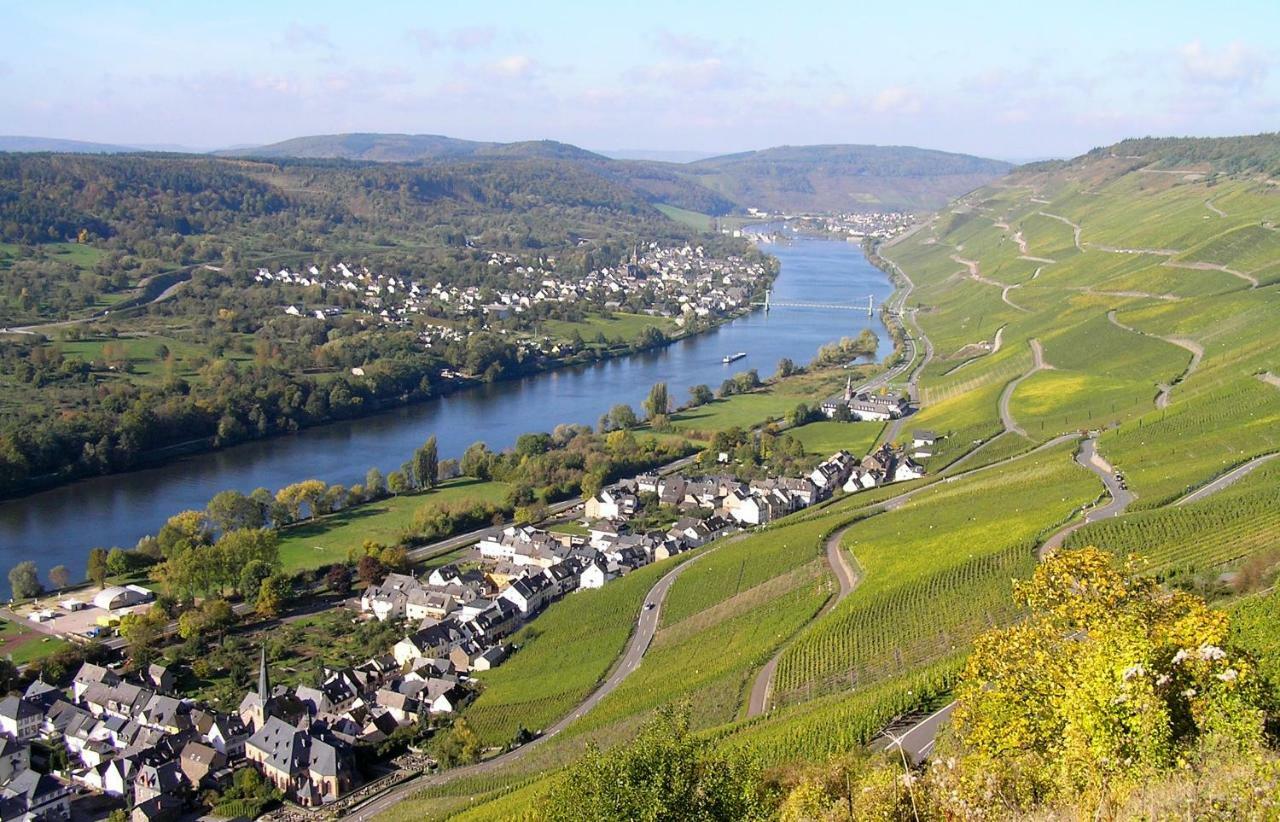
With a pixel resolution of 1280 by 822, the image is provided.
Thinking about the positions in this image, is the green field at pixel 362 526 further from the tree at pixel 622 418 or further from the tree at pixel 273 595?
the tree at pixel 622 418

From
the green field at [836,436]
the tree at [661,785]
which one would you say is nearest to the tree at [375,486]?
the green field at [836,436]

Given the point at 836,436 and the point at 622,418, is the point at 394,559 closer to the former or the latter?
the point at 622,418

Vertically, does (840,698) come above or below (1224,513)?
below

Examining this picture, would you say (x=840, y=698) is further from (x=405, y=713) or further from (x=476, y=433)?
(x=476, y=433)

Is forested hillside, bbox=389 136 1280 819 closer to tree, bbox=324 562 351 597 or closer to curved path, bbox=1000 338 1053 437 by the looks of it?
curved path, bbox=1000 338 1053 437

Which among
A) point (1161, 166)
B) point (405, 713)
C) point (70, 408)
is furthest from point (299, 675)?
point (1161, 166)

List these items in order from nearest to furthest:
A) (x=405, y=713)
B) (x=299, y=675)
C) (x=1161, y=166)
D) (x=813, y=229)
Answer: (x=405, y=713), (x=299, y=675), (x=1161, y=166), (x=813, y=229)
